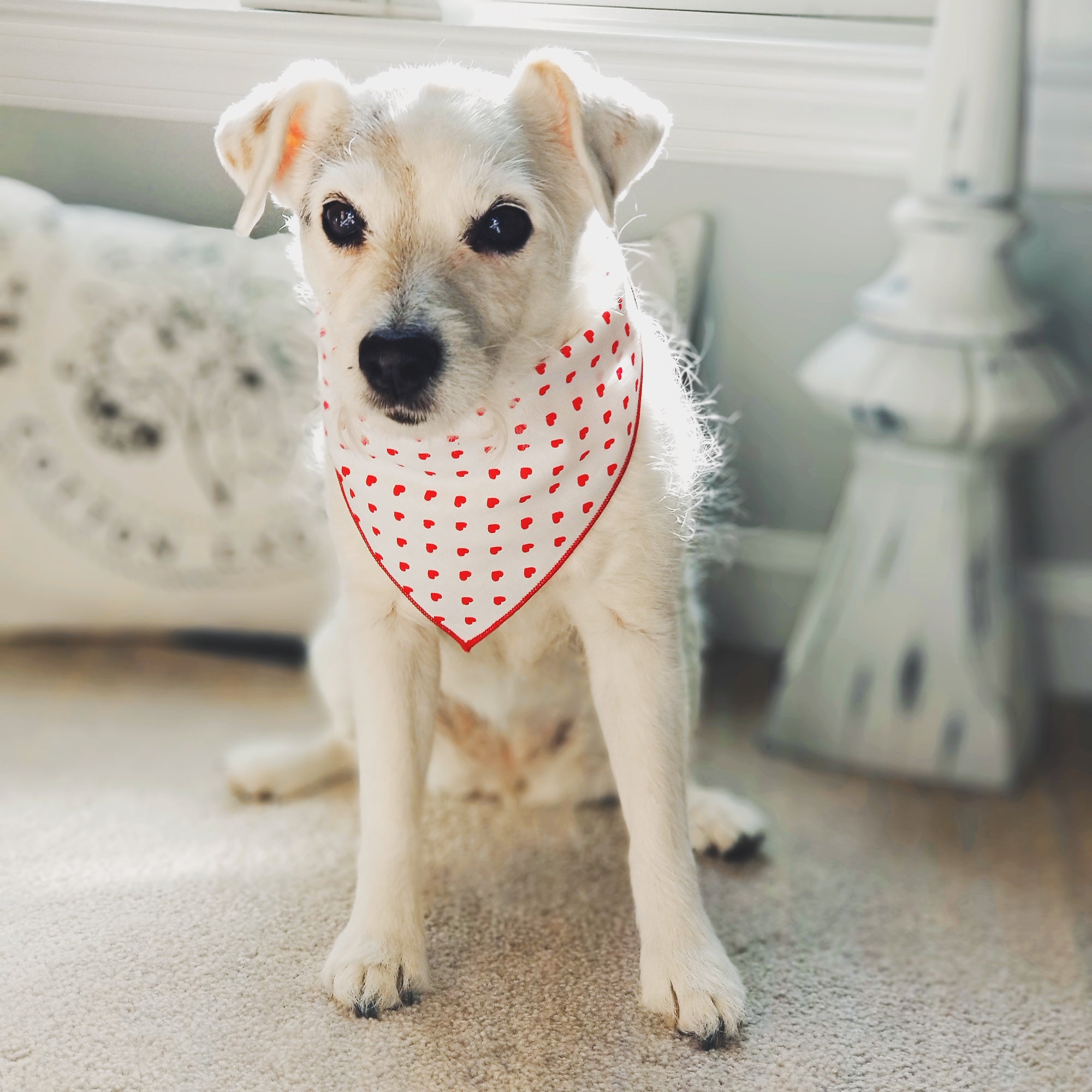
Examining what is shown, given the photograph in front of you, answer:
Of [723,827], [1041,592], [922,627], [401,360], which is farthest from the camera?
[1041,592]

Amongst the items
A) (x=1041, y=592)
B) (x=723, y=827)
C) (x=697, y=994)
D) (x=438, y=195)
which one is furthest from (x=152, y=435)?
(x=1041, y=592)

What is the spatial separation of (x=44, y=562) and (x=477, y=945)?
0.96 m

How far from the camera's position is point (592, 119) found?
1.05 metres

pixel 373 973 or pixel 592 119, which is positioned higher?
pixel 592 119

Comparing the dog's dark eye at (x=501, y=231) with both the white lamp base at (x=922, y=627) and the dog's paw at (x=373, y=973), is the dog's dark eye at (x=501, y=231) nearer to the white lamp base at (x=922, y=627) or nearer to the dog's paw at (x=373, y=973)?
the dog's paw at (x=373, y=973)

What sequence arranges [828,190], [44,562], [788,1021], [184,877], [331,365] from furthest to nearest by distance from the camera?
[44,562]
[828,190]
[184,877]
[788,1021]
[331,365]

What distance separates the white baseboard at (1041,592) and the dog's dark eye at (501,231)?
95 cm

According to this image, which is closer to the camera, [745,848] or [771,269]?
[745,848]

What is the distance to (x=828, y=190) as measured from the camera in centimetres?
163

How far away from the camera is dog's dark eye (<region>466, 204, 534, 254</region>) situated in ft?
3.43

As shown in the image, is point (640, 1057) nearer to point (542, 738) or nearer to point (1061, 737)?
point (542, 738)

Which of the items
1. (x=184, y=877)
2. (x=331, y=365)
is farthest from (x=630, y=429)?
(x=184, y=877)

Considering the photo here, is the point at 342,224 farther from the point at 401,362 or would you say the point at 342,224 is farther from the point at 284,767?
the point at 284,767

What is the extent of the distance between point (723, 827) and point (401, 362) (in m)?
0.79
